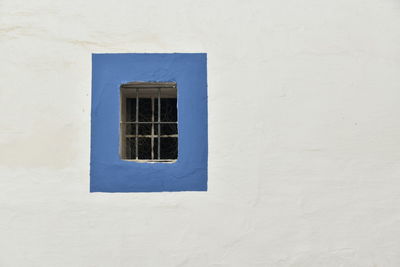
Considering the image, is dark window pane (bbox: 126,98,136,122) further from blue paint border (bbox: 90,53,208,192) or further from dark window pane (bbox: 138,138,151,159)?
blue paint border (bbox: 90,53,208,192)

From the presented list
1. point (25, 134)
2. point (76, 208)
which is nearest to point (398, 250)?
point (76, 208)

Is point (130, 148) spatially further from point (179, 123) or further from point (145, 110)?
point (179, 123)

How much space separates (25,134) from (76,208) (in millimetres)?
481

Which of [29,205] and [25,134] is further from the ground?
[25,134]

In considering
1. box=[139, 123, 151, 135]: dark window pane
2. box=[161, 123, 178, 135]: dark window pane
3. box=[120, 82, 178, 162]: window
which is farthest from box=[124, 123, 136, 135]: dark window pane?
box=[161, 123, 178, 135]: dark window pane

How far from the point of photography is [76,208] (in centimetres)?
223

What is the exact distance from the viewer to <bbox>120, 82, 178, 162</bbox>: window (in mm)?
2406

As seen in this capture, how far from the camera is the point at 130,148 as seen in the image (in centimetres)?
262

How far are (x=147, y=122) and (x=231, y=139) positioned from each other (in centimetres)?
49

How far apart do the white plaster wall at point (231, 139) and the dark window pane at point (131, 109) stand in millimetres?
367

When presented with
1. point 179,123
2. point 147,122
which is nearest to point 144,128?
point 147,122

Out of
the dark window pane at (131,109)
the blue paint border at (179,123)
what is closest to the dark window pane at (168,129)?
the dark window pane at (131,109)

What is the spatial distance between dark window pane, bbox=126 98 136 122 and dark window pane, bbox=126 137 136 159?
13 centimetres

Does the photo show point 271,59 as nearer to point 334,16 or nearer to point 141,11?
point 334,16
